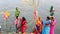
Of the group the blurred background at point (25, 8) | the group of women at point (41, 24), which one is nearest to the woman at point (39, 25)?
the group of women at point (41, 24)

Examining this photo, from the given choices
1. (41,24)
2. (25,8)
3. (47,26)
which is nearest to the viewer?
(47,26)

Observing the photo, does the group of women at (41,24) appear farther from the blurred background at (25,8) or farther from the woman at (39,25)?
the blurred background at (25,8)

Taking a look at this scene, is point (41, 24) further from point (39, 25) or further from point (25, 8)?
point (25, 8)

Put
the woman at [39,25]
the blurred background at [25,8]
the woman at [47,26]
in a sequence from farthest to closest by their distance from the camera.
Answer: the blurred background at [25,8]
the woman at [39,25]
the woman at [47,26]

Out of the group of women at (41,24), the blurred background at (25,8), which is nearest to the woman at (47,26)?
the group of women at (41,24)

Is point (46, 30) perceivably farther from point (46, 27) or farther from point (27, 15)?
point (27, 15)

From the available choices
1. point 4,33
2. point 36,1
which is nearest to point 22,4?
point 36,1

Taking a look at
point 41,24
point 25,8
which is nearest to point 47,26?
point 41,24

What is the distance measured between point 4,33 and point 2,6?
58 centimetres

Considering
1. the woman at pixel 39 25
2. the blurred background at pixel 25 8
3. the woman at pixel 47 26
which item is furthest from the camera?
the blurred background at pixel 25 8

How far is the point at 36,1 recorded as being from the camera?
13.6 feet

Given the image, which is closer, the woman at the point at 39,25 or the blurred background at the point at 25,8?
the woman at the point at 39,25

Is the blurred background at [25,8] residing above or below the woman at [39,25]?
above

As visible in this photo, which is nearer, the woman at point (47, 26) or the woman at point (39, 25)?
the woman at point (47, 26)
